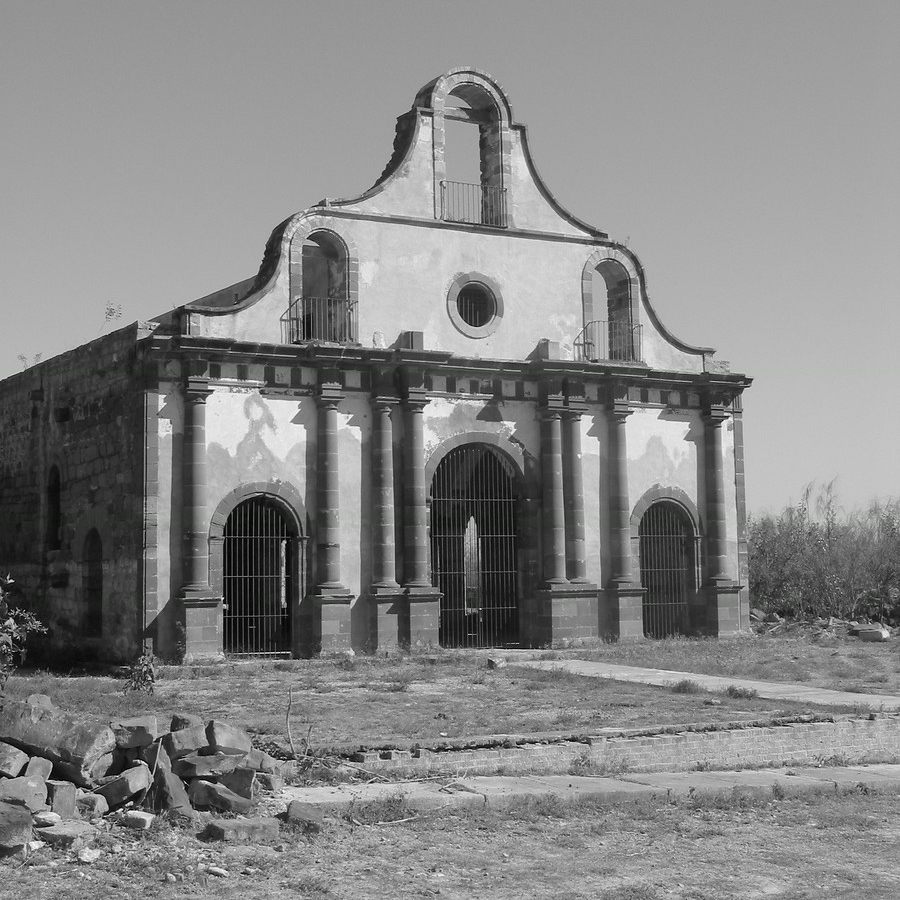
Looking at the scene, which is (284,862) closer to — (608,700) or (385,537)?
(608,700)

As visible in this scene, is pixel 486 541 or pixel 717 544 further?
pixel 717 544

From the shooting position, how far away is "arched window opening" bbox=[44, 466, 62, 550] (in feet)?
81.0

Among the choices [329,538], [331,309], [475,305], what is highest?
[475,305]

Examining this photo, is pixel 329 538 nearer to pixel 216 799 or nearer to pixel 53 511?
pixel 53 511

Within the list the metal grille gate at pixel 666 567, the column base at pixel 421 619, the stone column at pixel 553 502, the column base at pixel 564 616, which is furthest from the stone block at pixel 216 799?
the metal grille gate at pixel 666 567

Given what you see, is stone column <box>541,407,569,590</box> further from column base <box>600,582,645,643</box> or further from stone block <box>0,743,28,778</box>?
stone block <box>0,743,28,778</box>

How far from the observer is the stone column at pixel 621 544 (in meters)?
24.8

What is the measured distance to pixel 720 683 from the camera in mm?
17938

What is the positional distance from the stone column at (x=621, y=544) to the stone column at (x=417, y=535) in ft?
12.2

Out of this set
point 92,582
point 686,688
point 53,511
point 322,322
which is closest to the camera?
point 686,688

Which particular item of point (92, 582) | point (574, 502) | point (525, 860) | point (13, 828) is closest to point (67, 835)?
point (13, 828)

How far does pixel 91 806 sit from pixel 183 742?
964mm

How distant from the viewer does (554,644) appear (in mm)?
23953

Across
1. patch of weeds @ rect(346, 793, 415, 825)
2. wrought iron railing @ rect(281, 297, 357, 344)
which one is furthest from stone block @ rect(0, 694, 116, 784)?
wrought iron railing @ rect(281, 297, 357, 344)
